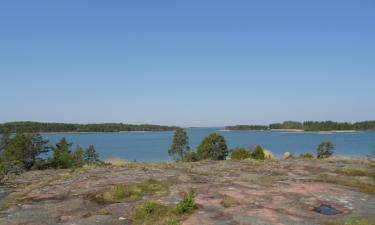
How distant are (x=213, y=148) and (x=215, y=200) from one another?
2056 inches

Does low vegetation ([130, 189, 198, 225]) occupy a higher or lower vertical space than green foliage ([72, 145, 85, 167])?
higher

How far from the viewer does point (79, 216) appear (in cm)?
779

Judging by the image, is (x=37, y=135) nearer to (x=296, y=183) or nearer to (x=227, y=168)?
(x=227, y=168)

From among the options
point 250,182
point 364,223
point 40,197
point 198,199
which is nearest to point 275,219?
point 364,223

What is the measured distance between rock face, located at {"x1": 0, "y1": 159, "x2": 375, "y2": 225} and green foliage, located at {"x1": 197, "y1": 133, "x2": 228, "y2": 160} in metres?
46.0

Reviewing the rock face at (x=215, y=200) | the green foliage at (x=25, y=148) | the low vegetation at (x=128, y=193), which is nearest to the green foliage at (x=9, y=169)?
the rock face at (x=215, y=200)

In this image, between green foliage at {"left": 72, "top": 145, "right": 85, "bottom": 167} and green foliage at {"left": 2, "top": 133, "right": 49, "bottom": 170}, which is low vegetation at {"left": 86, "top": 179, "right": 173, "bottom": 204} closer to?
green foliage at {"left": 72, "top": 145, "right": 85, "bottom": 167}

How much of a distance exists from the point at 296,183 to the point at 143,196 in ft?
15.2

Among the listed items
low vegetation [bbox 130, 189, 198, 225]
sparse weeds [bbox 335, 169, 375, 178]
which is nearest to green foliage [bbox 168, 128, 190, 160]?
sparse weeds [bbox 335, 169, 375, 178]

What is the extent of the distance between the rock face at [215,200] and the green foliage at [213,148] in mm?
45992

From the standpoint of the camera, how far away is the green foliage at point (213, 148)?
196ft

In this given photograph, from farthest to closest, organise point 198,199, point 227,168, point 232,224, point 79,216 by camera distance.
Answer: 1. point 227,168
2. point 198,199
3. point 79,216
4. point 232,224

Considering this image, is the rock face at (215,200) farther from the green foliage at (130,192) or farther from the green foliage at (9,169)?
the green foliage at (9,169)

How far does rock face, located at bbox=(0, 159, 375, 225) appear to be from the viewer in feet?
24.3
